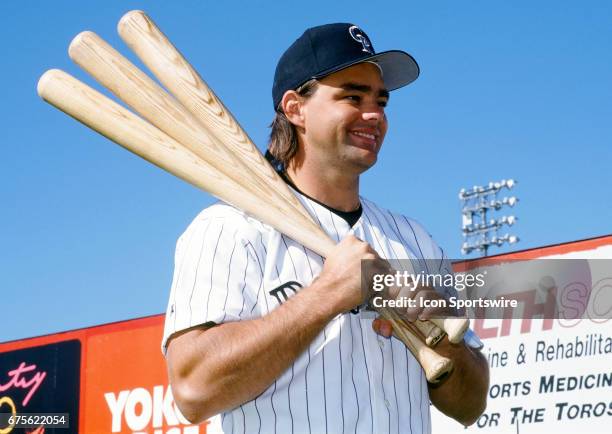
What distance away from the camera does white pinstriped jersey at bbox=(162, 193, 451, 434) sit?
2.61 m

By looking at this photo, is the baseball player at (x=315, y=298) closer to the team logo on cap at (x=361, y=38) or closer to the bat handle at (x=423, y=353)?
the team logo on cap at (x=361, y=38)

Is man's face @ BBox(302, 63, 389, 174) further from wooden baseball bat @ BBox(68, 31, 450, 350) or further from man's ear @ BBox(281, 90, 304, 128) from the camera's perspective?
wooden baseball bat @ BBox(68, 31, 450, 350)

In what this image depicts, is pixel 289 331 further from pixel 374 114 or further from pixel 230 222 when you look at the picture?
pixel 374 114

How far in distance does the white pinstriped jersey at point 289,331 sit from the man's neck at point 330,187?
0.30m

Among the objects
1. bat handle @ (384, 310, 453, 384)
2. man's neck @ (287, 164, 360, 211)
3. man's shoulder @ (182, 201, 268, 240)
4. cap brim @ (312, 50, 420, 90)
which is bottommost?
bat handle @ (384, 310, 453, 384)

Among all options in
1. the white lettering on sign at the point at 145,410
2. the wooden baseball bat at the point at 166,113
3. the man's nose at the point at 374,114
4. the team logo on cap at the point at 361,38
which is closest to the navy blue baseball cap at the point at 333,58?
the team logo on cap at the point at 361,38

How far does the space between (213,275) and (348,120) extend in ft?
2.30

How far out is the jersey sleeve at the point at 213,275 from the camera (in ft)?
8.48

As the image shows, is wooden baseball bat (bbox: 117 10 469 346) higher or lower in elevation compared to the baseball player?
higher

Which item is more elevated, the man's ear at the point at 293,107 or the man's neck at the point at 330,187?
the man's ear at the point at 293,107

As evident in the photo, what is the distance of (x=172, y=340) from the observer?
261cm

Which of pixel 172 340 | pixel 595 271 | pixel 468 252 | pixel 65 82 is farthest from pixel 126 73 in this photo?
pixel 468 252

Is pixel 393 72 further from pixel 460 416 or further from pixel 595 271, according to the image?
pixel 595 271

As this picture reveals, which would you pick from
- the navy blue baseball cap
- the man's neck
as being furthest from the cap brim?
the man's neck
